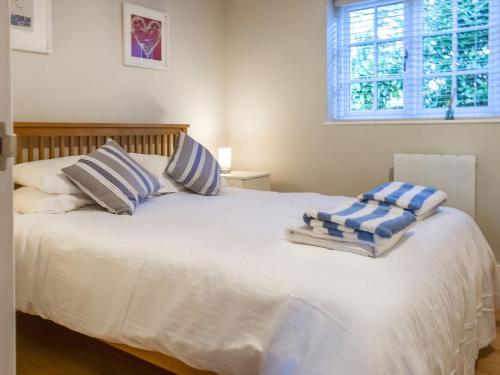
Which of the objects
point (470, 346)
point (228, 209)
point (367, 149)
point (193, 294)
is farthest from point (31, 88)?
point (470, 346)

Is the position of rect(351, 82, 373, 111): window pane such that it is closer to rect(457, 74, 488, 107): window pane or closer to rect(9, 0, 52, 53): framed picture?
rect(457, 74, 488, 107): window pane

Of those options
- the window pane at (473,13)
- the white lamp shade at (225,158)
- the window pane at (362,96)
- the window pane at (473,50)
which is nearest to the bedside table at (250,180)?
the white lamp shade at (225,158)

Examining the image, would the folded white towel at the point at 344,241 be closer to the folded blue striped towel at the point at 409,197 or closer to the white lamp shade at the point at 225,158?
the folded blue striped towel at the point at 409,197

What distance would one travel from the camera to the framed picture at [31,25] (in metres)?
2.45

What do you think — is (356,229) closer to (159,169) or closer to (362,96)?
(159,169)

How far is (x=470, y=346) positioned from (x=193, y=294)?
109 cm

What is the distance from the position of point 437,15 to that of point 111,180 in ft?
8.21

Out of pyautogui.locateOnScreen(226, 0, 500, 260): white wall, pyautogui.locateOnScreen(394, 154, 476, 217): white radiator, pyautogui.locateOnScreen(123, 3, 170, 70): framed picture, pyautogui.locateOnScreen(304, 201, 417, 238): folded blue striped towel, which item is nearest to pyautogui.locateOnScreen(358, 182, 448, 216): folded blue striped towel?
pyautogui.locateOnScreen(304, 201, 417, 238): folded blue striped towel

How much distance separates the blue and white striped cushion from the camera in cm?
218

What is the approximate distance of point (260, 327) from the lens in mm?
1251

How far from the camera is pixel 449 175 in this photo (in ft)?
9.69

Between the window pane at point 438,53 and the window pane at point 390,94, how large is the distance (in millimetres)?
224

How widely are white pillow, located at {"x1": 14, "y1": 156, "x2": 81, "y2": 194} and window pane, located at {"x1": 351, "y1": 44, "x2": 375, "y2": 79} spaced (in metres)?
2.29

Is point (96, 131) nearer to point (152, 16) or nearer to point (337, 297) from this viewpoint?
point (152, 16)
